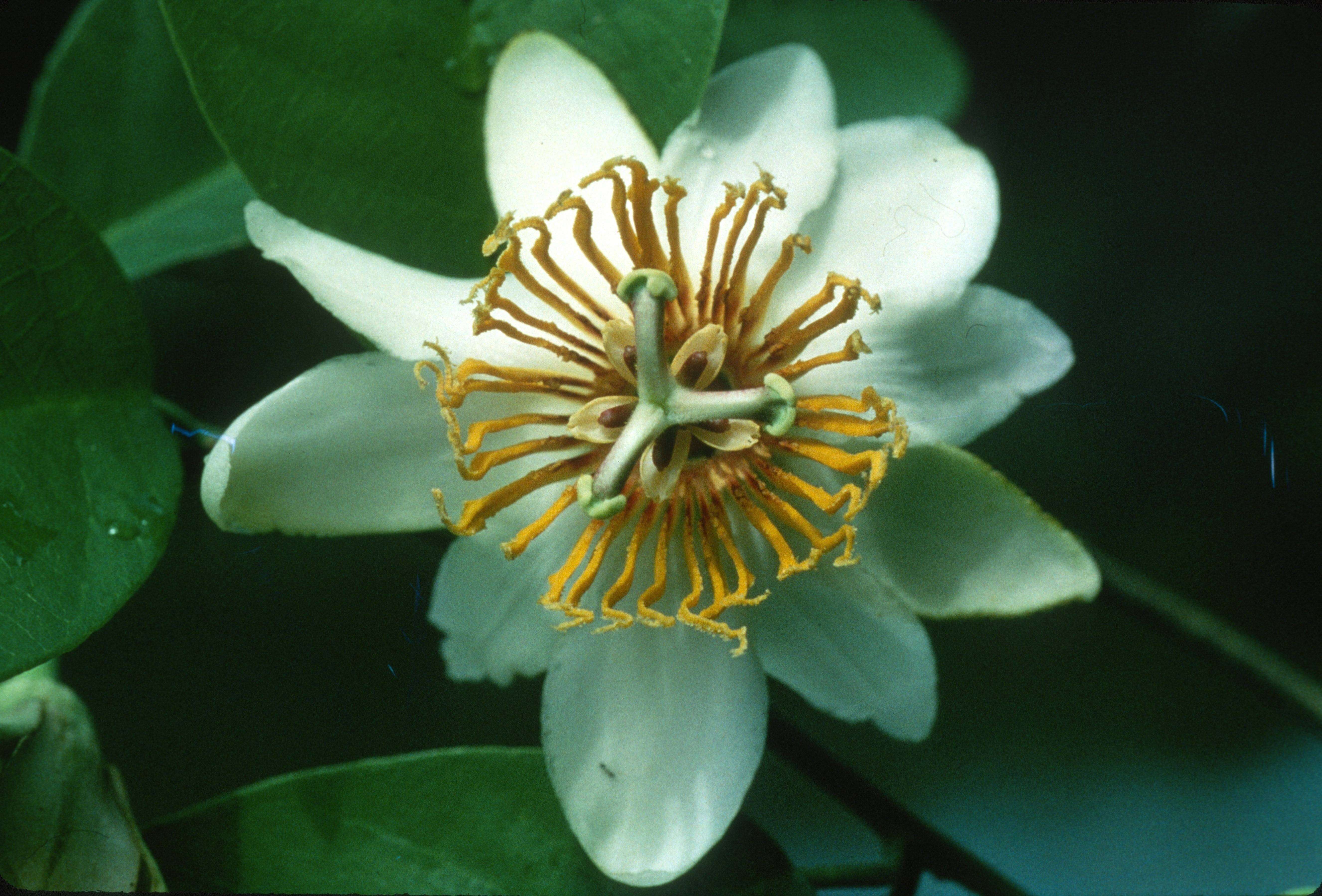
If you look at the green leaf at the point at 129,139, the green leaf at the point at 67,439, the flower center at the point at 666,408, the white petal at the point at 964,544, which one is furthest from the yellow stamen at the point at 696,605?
the green leaf at the point at 129,139

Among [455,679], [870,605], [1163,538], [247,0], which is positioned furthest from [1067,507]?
[247,0]

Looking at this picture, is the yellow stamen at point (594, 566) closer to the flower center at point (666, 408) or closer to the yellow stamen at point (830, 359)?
the flower center at point (666, 408)

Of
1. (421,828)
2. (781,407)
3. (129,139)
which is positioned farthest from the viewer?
(129,139)

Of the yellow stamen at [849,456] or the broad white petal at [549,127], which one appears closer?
the yellow stamen at [849,456]

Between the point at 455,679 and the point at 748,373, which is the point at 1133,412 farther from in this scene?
the point at 455,679

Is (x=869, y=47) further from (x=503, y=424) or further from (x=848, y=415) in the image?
(x=503, y=424)

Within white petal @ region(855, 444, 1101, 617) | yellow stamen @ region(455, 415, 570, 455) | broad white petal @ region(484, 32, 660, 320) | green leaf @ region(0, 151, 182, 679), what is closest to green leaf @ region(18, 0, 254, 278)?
green leaf @ region(0, 151, 182, 679)

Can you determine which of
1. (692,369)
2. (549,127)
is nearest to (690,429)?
(692,369)
